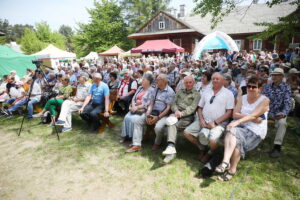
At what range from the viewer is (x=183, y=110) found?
356 cm

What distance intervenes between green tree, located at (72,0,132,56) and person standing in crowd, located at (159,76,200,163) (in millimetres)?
32315

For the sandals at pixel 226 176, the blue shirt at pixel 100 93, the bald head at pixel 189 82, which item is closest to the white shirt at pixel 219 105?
the bald head at pixel 189 82

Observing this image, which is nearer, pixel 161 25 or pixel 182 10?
pixel 161 25

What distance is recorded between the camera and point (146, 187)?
2672 millimetres

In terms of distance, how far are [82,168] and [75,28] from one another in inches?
1457

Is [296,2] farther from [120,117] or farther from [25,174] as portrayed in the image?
[25,174]

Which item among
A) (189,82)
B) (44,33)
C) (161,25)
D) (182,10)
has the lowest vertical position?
(189,82)

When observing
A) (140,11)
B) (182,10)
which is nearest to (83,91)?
(182,10)

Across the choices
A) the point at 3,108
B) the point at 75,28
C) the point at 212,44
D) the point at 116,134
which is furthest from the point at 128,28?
the point at 116,134

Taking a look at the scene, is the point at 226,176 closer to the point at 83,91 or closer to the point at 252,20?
the point at 83,91

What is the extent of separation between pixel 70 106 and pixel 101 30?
104 ft

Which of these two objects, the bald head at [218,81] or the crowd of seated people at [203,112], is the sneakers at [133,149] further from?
the bald head at [218,81]

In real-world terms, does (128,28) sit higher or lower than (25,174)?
higher

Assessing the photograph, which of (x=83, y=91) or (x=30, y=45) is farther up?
(x=30, y=45)
